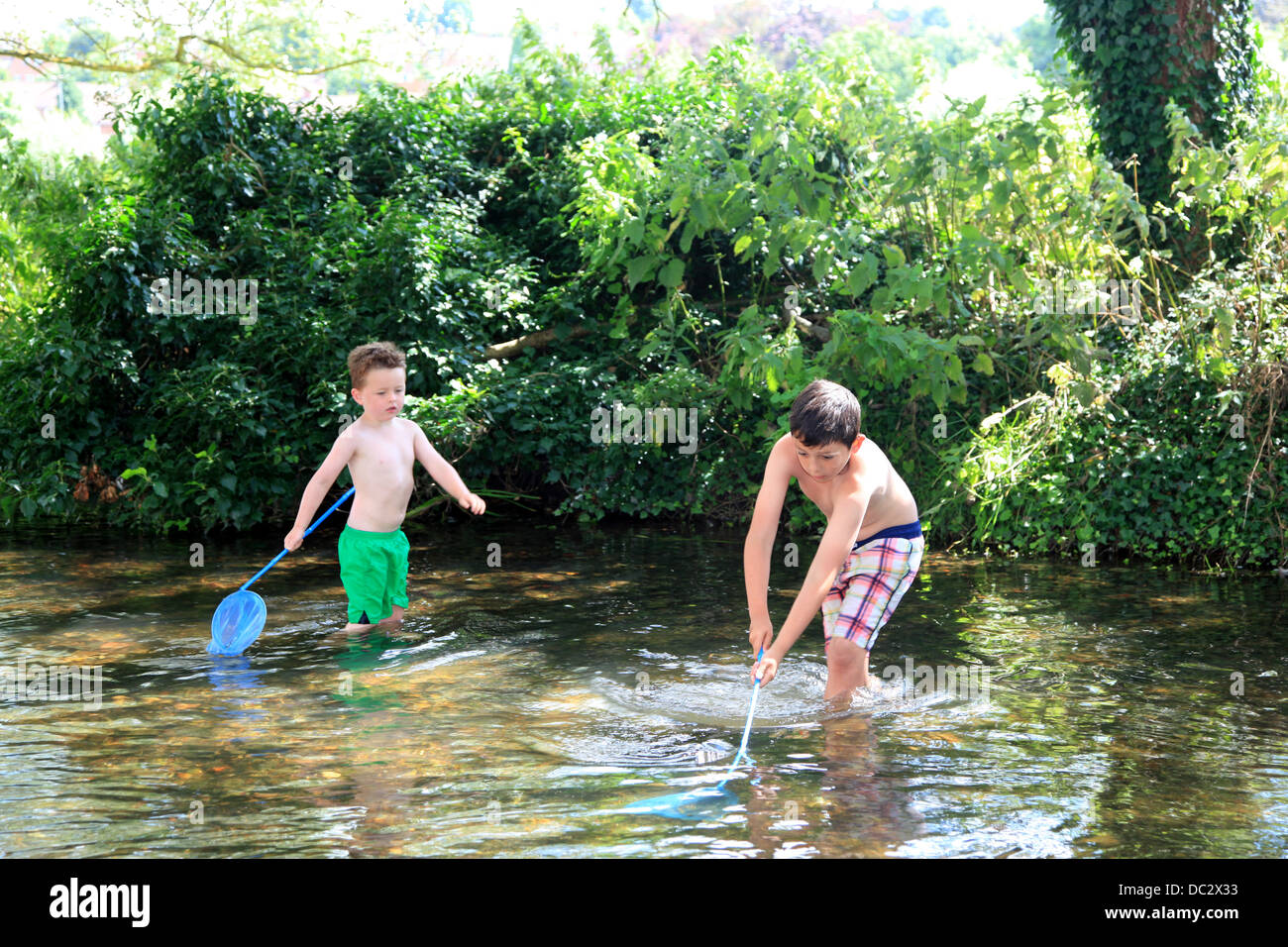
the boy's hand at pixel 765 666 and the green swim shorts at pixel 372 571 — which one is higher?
the green swim shorts at pixel 372 571

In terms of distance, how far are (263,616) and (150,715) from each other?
Answer: 1.23 m

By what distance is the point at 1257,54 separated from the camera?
10609 millimetres

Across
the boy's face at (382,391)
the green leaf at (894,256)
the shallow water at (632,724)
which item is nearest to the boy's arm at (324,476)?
the boy's face at (382,391)

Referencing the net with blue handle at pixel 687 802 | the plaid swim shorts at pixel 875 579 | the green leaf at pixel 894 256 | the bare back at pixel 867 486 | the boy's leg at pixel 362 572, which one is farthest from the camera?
the green leaf at pixel 894 256

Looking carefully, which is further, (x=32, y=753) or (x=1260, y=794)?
(x=32, y=753)

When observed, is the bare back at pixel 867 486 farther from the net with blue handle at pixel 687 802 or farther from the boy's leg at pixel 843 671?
the net with blue handle at pixel 687 802

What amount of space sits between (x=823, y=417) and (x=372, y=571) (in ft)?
10.2

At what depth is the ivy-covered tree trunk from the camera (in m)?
10.3

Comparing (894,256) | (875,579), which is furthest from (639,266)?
(875,579)

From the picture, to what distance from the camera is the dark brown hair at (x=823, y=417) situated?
448 cm

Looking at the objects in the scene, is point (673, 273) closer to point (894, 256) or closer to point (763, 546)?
point (894, 256)

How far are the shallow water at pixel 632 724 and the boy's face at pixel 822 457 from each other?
1.10m
